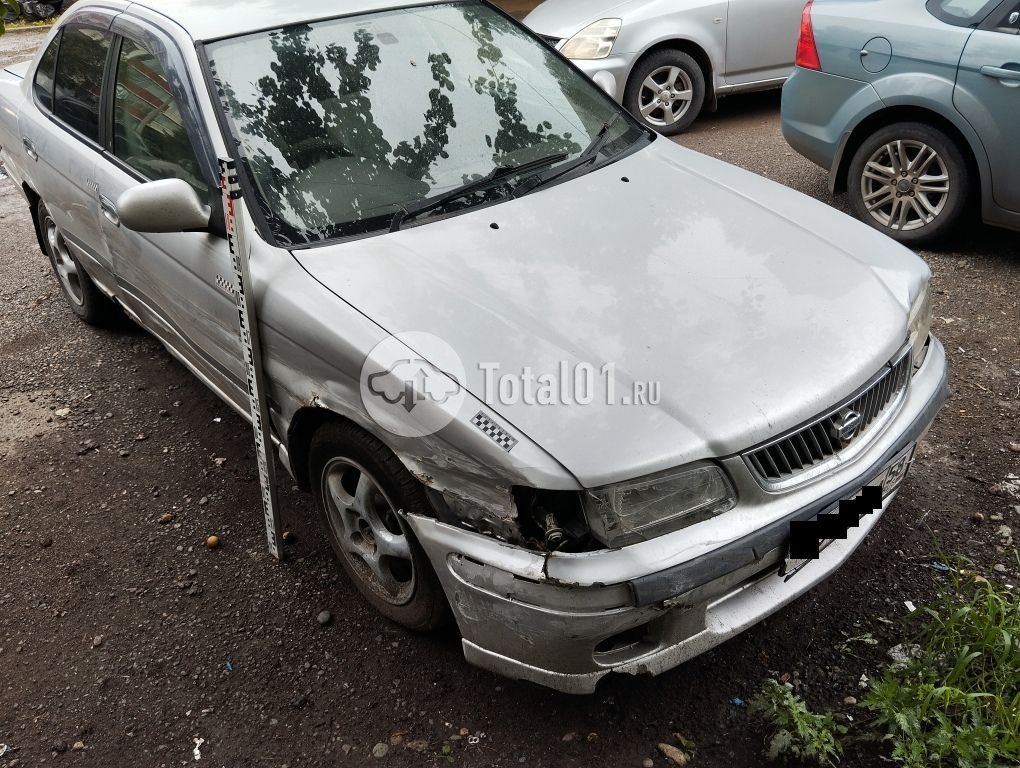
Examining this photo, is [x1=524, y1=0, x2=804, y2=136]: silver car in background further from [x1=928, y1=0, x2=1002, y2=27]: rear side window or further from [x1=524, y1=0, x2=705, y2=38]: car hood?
[x1=928, y1=0, x2=1002, y2=27]: rear side window

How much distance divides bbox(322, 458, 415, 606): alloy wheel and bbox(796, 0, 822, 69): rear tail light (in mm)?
3754

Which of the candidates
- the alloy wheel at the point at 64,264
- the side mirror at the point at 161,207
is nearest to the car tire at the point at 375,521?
the side mirror at the point at 161,207

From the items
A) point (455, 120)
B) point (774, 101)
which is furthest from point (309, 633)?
point (774, 101)

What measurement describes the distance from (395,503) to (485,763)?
74 cm

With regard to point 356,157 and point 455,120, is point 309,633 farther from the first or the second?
point 455,120

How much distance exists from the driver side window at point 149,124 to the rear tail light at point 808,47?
353cm

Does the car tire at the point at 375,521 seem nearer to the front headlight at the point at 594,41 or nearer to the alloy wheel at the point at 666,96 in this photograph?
the front headlight at the point at 594,41

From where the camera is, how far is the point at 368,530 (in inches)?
110

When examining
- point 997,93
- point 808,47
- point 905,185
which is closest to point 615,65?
point 808,47

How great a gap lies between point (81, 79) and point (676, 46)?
15.1 feet

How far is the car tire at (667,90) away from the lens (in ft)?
22.8

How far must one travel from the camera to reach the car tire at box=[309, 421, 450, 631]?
244 cm

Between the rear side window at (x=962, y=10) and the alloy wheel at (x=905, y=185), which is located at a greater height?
the rear side window at (x=962, y=10)

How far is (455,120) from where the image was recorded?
3.11 metres
